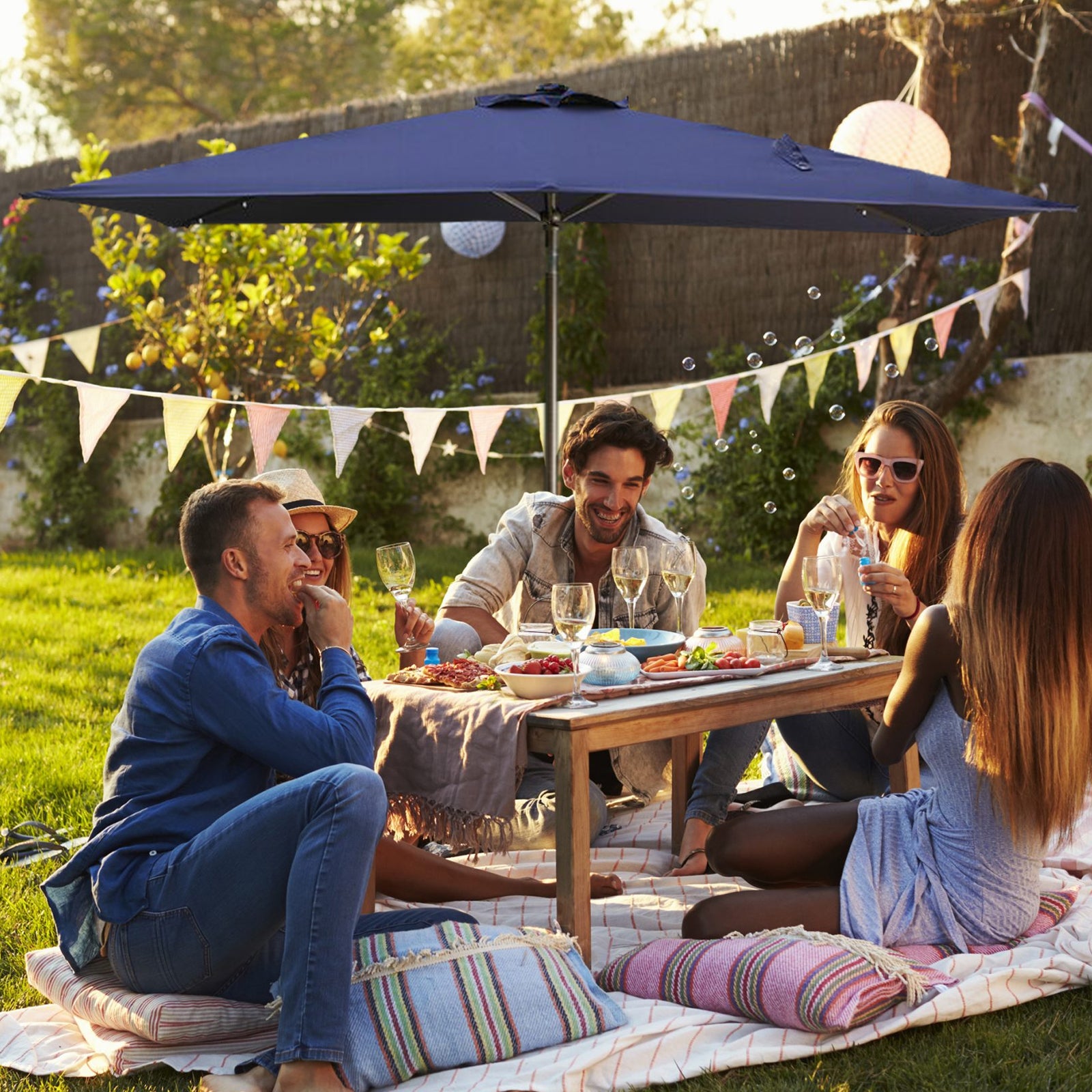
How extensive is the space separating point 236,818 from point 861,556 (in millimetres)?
1813

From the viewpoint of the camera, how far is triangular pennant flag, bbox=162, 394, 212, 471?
4574 mm

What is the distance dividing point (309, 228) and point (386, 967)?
703 centimetres

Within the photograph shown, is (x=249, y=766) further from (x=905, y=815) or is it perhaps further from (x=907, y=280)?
(x=907, y=280)

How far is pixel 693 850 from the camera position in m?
3.98

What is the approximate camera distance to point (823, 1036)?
279 cm

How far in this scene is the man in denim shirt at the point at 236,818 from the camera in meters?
2.52

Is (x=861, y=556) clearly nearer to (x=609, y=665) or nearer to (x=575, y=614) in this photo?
(x=609, y=665)

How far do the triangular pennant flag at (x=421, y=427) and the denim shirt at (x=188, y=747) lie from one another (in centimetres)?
237

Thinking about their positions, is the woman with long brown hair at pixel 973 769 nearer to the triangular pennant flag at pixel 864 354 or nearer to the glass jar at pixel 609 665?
the glass jar at pixel 609 665

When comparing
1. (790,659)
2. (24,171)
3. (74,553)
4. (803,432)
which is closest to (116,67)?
(24,171)

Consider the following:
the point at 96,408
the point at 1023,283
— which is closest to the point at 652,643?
the point at 96,408

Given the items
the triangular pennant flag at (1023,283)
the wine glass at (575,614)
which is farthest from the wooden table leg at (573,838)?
the triangular pennant flag at (1023,283)

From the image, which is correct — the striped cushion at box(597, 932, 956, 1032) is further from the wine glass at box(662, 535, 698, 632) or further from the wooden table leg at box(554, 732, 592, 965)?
the wine glass at box(662, 535, 698, 632)

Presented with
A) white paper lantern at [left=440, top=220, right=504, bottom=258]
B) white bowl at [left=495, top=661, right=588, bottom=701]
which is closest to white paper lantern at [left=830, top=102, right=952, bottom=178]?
white paper lantern at [left=440, top=220, right=504, bottom=258]
